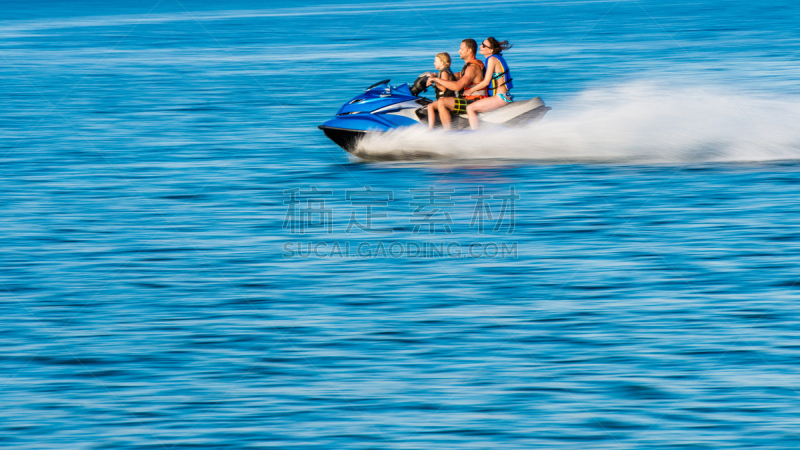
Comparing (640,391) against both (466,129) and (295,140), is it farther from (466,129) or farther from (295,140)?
(295,140)

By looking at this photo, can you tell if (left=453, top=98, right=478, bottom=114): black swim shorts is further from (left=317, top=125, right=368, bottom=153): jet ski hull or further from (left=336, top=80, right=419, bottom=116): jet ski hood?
(left=317, top=125, right=368, bottom=153): jet ski hull

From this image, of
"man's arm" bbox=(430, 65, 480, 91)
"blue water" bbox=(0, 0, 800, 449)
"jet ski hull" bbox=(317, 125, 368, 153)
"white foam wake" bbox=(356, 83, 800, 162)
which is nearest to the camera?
"blue water" bbox=(0, 0, 800, 449)

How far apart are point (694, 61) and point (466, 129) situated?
17.6 meters

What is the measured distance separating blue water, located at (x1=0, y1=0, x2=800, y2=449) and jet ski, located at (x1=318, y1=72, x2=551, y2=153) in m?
0.33

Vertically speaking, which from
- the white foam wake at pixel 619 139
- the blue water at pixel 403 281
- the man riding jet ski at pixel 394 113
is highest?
the man riding jet ski at pixel 394 113

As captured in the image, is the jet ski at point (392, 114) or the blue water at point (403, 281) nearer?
the blue water at point (403, 281)

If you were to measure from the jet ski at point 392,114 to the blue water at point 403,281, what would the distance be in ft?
1.08

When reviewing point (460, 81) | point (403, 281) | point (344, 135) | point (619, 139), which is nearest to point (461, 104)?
point (460, 81)

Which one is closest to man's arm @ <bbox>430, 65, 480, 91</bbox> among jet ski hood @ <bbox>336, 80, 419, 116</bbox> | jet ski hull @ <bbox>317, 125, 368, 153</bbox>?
jet ski hood @ <bbox>336, 80, 419, 116</bbox>

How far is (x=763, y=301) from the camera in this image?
8.66 meters

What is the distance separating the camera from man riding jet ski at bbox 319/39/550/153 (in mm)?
14133

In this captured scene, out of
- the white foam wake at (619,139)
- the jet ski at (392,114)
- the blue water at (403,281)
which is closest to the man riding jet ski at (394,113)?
the jet ski at (392,114)

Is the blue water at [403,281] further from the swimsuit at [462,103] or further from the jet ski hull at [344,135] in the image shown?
the swimsuit at [462,103]

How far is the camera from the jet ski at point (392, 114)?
14133 millimetres
